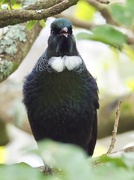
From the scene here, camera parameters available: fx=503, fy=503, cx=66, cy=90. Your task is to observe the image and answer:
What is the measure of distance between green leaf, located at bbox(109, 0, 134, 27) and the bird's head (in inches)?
33.8

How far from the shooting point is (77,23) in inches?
137

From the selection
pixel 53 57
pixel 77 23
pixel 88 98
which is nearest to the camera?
pixel 53 57

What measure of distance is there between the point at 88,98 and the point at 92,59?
268cm

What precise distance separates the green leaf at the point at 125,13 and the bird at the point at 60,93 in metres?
0.97

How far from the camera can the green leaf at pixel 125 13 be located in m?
1.29

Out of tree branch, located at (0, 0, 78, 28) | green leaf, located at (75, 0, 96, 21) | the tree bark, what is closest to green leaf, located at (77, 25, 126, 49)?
tree branch, located at (0, 0, 78, 28)

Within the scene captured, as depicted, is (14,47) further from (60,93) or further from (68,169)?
(68,169)

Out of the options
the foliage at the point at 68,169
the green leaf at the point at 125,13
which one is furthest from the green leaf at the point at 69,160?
the green leaf at the point at 125,13

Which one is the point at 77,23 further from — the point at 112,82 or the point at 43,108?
the point at 112,82

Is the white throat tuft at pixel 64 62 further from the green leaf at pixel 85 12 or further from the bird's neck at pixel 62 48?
the green leaf at pixel 85 12

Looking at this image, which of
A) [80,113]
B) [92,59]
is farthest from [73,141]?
[92,59]

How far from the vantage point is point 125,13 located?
1389 millimetres

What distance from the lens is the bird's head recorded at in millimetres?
2361

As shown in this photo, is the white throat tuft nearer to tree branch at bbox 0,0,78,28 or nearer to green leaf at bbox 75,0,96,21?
tree branch at bbox 0,0,78,28
